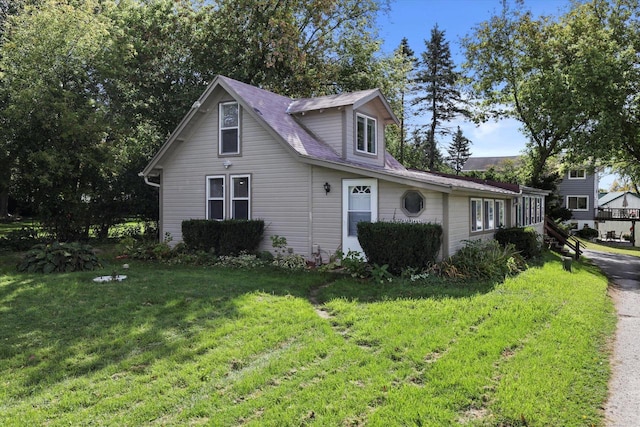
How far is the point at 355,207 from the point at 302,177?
192 centimetres

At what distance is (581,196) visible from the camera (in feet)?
131

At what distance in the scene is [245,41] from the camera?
2105cm

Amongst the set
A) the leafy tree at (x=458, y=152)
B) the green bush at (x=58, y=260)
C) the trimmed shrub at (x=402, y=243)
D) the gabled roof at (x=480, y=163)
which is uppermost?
the leafy tree at (x=458, y=152)

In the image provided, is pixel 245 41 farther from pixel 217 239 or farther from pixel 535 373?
pixel 535 373

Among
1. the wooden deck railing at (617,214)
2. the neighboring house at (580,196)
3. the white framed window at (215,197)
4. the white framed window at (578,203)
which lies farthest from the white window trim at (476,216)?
the wooden deck railing at (617,214)

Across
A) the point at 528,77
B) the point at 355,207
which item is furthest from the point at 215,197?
the point at 528,77

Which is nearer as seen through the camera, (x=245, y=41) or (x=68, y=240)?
(x=68, y=240)

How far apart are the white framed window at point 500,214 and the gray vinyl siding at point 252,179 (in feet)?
25.7

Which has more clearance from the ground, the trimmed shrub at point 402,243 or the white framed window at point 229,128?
the white framed window at point 229,128

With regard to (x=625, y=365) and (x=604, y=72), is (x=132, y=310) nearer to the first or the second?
(x=625, y=365)

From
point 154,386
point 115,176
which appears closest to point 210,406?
point 154,386

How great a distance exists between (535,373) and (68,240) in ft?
56.6

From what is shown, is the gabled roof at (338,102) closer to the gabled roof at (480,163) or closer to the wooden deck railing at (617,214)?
the wooden deck railing at (617,214)

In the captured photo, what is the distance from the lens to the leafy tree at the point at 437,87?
35094mm
